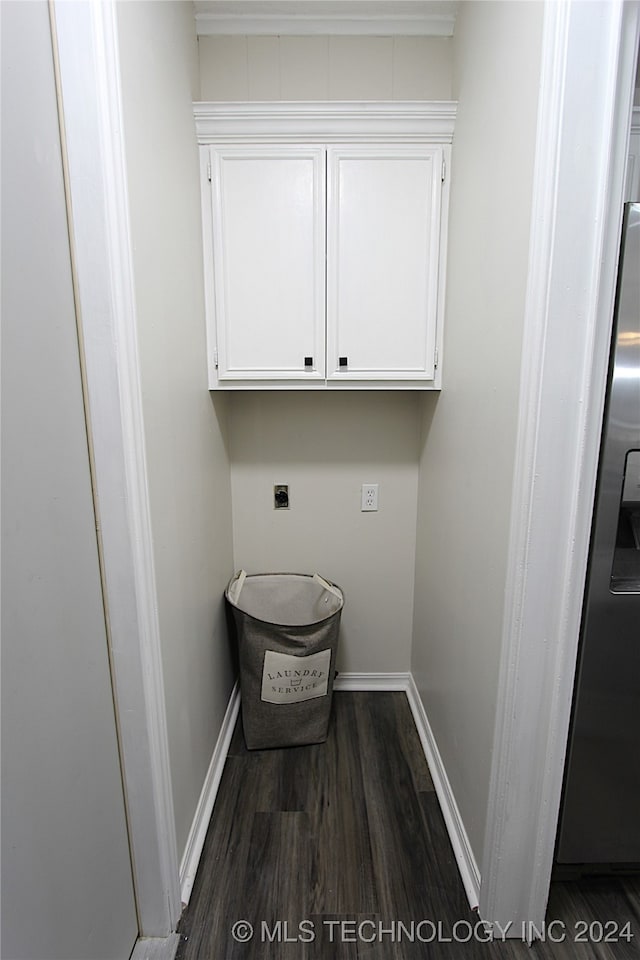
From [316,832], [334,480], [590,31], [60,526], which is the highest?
→ [590,31]

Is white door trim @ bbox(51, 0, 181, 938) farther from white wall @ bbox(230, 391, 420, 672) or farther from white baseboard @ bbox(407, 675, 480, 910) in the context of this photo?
white wall @ bbox(230, 391, 420, 672)

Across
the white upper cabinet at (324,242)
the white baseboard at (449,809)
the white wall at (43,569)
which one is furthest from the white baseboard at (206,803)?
the white upper cabinet at (324,242)

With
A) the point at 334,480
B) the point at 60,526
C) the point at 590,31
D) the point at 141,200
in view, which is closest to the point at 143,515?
the point at 60,526

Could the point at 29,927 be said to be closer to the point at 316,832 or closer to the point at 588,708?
the point at 316,832

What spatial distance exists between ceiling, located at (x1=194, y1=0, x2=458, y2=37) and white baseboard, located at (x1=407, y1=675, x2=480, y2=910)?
98.2 inches

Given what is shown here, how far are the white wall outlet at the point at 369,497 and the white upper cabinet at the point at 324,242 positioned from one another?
50 centimetres

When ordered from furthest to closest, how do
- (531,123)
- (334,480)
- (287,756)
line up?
(334,480)
(287,756)
(531,123)

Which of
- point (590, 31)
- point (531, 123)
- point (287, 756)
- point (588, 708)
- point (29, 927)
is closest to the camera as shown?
point (29, 927)

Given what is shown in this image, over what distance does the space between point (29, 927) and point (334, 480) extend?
1.59 metres

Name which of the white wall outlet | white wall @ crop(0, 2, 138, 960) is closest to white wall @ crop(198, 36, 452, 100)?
white wall @ crop(0, 2, 138, 960)

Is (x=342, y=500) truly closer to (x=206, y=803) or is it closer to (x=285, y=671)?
(x=285, y=671)

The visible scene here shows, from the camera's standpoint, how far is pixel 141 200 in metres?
1.09

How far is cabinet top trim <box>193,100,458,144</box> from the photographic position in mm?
1554

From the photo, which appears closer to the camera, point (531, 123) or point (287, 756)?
point (531, 123)
